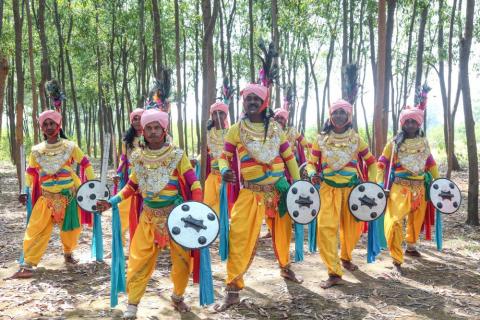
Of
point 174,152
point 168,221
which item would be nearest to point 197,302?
point 168,221

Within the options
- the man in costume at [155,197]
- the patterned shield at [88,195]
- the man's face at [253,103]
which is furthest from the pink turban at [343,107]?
the patterned shield at [88,195]

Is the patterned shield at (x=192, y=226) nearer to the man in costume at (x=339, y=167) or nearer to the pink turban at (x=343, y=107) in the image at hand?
the man in costume at (x=339, y=167)

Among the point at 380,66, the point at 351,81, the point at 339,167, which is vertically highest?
the point at 380,66

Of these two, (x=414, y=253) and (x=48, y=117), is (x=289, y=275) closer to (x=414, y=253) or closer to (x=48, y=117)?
(x=414, y=253)

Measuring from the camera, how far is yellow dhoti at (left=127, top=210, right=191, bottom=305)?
4180 millimetres

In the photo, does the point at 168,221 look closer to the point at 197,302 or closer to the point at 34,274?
the point at 197,302

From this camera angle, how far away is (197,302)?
473 cm

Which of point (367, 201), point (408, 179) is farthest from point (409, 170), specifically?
point (367, 201)

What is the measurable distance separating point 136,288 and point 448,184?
4.34m

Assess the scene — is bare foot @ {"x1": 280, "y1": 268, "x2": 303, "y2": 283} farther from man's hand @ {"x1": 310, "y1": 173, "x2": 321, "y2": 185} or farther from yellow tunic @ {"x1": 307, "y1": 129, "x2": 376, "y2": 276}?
man's hand @ {"x1": 310, "y1": 173, "x2": 321, "y2": 185}

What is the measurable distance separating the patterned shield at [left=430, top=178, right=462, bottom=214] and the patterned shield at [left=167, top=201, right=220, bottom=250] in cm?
351

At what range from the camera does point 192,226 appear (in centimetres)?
402

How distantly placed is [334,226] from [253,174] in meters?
1.17

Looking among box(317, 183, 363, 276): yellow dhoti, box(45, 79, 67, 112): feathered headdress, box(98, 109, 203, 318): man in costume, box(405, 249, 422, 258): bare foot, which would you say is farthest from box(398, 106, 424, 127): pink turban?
box(45, 79, 67, 112): feathered headdress
